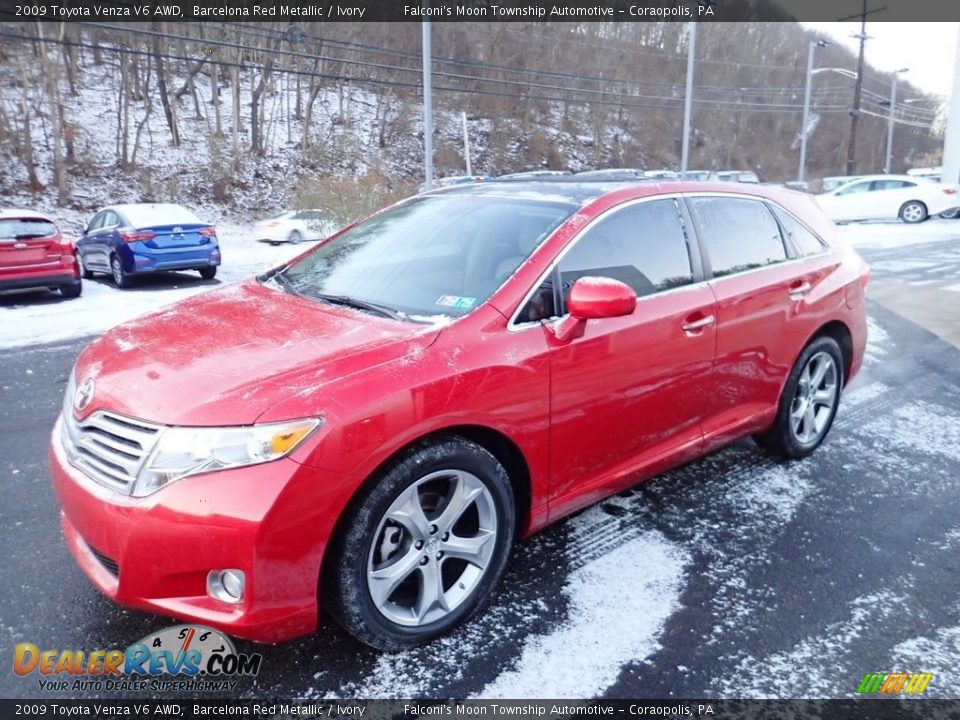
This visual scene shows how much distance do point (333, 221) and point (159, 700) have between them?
16.6 metres

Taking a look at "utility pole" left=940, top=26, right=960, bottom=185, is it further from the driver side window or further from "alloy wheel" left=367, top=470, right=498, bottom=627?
"alloy wheel" left=367, top=470, right=498, bottom=627

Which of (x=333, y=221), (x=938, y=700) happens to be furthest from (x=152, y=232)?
(x=938, y=700)

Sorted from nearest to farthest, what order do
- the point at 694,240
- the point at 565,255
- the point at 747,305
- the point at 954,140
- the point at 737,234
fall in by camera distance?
1. the point at 565,255
2. the point at 694,240
3. the point at 747,305
4. the point at 737,234
5. the point at 954,140

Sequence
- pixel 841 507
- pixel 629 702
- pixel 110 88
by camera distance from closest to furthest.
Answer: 1. pixel 629 702
2. pixel 841 507
3. pixel 110 88

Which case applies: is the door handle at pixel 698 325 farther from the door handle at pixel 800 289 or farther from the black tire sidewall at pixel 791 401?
the black tire sidewall at pixel 791 401

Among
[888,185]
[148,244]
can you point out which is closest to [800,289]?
[148,244]

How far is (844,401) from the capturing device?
5781 millimetres

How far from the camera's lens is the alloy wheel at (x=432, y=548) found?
2.58m

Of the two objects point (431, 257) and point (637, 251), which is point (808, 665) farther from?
point (431, 257)

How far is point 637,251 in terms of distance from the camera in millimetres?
3461

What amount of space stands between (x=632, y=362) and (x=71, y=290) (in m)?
10.3

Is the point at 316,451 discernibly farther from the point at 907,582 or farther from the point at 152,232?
the point at 152,232

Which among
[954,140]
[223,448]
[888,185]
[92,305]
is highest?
[954,140]

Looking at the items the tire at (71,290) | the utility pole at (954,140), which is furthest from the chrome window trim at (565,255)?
the utility pole at (954,140)
